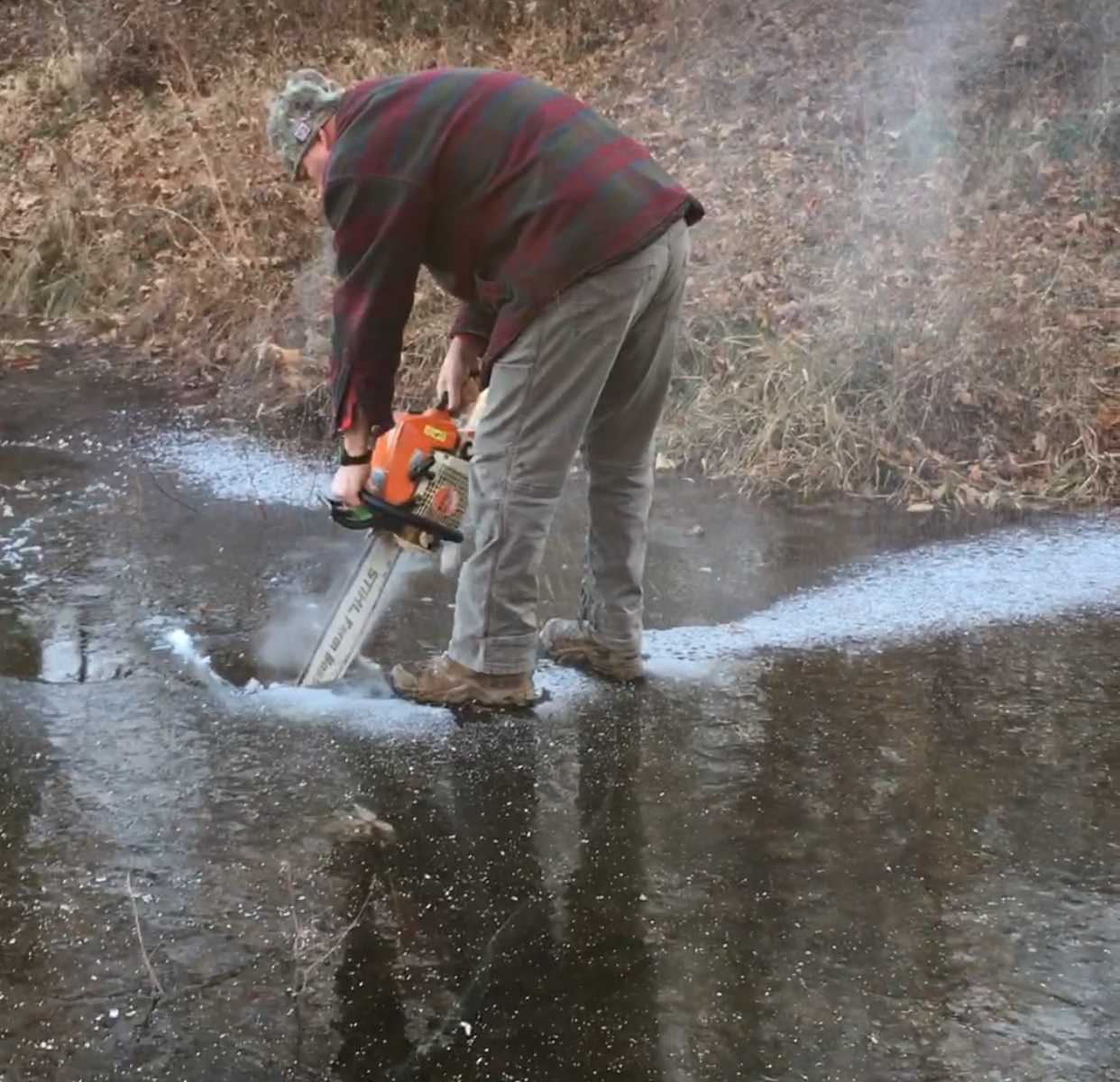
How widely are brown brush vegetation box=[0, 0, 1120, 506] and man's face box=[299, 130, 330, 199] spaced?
320 centimetres

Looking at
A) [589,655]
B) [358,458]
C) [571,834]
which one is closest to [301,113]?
[358,458]

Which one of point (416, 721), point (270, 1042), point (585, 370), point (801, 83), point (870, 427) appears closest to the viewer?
point (270, 1042)

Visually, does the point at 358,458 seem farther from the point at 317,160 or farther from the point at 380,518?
the point at 317,160

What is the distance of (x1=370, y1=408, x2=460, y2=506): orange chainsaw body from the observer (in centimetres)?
355

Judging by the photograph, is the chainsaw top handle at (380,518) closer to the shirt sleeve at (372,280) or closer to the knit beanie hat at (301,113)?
the shirt sleeve at (372,280)

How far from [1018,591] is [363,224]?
2988 millimetres

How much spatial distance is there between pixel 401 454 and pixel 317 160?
32.6 inches

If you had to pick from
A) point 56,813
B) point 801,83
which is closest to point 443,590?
point 56,813

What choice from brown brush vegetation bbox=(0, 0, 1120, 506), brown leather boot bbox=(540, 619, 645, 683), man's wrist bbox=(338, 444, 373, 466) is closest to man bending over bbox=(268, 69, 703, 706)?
man's wrist bbox=(338, 444, 373, 466)

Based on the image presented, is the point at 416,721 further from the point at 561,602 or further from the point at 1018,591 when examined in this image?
the point at 1018,591

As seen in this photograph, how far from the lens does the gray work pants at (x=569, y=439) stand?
11.1 ft

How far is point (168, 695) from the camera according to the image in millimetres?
3842

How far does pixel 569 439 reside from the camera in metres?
3.52

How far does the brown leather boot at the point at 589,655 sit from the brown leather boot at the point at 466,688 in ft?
0.99
